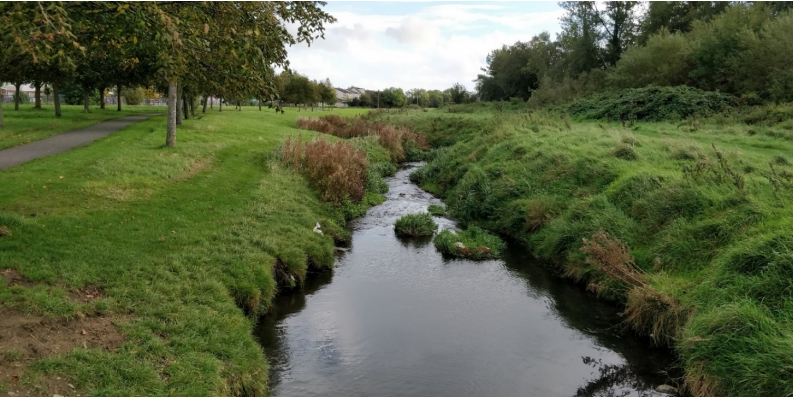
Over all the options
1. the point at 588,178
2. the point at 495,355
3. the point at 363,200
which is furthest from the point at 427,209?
the point at 495,355

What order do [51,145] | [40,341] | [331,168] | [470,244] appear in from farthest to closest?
[51,145] < [331,168] < [470,244] < [40,341]

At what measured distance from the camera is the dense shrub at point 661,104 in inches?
1136

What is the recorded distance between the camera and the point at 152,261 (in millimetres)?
10086

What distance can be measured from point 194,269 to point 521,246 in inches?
435

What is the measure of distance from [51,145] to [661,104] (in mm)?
34013

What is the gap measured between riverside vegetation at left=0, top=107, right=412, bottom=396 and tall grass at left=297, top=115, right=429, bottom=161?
16628 mm

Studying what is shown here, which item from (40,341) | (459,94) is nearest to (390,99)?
(459,94)

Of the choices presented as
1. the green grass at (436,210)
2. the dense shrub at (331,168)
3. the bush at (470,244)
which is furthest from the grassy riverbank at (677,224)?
the dense shrub at (331,168)

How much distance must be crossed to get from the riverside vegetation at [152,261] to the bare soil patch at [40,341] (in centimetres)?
3

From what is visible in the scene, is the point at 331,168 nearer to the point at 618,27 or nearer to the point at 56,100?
the point at 56,100

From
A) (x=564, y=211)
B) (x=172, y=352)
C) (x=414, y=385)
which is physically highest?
(x=564, y=211)

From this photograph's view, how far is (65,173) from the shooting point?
1554 centimetres

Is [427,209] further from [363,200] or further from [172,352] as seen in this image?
[172,352]

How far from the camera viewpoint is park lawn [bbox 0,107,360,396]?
711 centimetres
